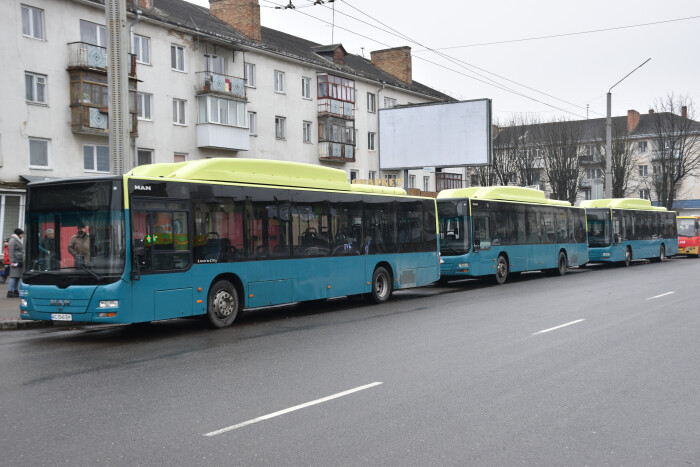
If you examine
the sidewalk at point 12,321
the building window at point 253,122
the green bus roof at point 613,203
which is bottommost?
the sidewalk at point 12,321

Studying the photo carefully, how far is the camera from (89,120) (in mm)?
30812

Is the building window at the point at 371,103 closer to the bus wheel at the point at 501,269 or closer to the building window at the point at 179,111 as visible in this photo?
the building window at the point at 179,111

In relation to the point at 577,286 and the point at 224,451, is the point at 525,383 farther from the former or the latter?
the point at 577,286

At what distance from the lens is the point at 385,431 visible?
5766mm

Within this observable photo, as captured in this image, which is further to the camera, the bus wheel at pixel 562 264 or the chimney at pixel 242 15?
the chimney at pixel 242 15

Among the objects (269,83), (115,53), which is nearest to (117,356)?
(115,53)

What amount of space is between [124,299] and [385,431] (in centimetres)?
668

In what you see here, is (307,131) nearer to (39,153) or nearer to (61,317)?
(39,153)

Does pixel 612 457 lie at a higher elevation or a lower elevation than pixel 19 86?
lower

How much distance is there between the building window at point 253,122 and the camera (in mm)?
41344

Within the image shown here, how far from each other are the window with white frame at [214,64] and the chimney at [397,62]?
2308cm

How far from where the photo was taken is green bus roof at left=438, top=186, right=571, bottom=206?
23.3 meters

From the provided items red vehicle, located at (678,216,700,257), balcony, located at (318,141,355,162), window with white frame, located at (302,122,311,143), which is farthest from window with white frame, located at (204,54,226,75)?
red vehicle, located at (678,216,700,257)

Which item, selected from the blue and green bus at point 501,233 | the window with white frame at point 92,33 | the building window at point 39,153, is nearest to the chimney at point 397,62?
the window with white frame at point 92,33
